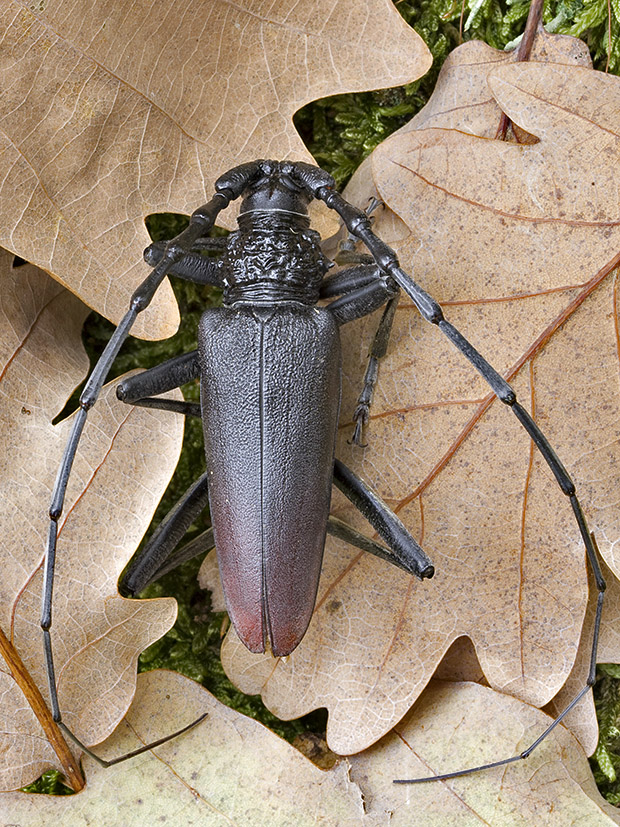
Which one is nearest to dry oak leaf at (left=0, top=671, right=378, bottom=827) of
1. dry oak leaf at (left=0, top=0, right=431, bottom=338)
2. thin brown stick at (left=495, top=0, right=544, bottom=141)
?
dry oak leaf at (left=0, top=0, right=431, bottom=338)

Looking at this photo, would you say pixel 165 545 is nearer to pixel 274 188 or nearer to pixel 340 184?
pixel 274 188

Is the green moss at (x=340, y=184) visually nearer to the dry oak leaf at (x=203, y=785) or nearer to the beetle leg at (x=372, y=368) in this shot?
the dry oak leaf at (x=203, y=785)

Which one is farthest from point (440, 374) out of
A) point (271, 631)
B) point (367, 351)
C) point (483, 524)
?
point (271, 631)

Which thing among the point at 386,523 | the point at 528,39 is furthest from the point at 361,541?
the point at 528,39

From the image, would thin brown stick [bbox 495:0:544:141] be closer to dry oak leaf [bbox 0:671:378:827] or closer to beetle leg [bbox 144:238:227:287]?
beetle leg [bbox 144:238:227:287]

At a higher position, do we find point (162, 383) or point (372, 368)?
point (162, 383)

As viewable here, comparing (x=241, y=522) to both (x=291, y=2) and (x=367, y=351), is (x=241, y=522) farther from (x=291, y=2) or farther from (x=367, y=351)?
(x=291, y=2)

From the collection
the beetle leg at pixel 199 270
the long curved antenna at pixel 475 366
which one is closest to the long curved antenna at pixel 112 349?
the beetle leg at pixel 199 270
